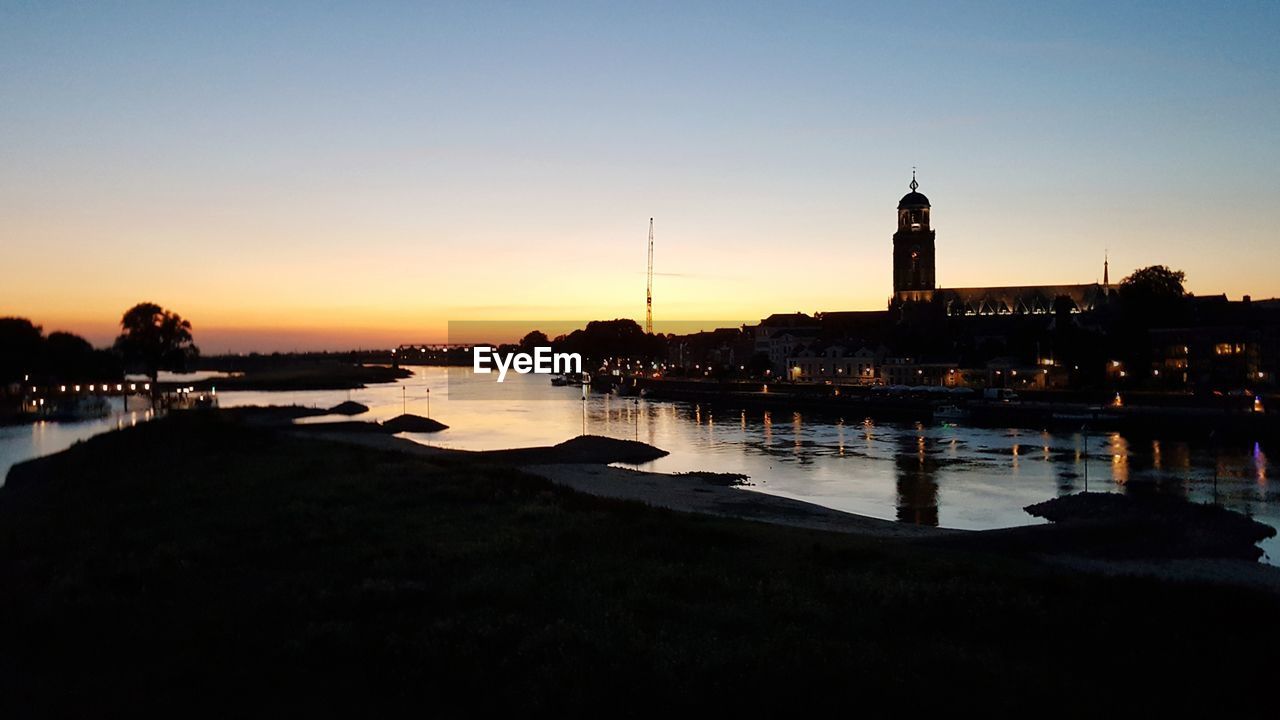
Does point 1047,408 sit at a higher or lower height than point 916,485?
higher

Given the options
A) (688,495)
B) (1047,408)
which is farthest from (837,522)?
(1047,408)

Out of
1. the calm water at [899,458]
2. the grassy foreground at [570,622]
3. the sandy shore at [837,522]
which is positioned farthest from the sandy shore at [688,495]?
the grassy foreground at [570,622]

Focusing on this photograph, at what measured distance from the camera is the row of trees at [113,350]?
444ft

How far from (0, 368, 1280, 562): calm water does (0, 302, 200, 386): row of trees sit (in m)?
39.9

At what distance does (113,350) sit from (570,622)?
172893mm

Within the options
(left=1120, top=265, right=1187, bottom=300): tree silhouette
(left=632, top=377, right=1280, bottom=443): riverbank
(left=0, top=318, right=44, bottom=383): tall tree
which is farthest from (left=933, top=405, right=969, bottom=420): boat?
(left=0, top=318, right=44, bottom=383): tall tree

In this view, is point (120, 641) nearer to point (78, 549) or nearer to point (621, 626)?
point (621, 626)

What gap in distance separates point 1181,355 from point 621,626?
125513 mm

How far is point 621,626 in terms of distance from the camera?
17438 mm

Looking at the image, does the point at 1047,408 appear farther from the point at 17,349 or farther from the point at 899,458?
the point at 17,349

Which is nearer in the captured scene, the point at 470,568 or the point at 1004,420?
the point at 470,568

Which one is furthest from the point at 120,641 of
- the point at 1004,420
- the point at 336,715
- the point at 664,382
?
the point at 664,382

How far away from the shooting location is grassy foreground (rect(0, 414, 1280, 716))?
14.2 metres

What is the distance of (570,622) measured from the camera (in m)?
17.6
